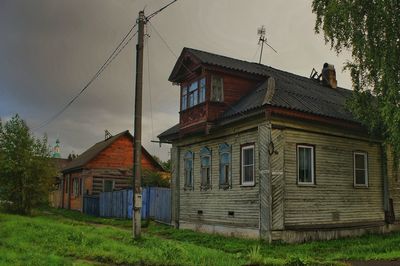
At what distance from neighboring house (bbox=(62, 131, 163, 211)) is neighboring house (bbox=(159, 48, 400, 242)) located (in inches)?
594

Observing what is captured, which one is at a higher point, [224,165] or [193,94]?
[193,94]

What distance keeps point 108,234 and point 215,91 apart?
736 cm

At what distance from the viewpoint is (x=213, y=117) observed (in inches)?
753

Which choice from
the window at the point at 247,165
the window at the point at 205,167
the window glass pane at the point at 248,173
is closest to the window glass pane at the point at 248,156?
the window at the point at 247,165

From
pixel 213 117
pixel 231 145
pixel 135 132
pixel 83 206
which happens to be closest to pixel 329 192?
pixel 231 145

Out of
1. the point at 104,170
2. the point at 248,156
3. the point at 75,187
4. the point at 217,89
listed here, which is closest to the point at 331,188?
the point at 248,156

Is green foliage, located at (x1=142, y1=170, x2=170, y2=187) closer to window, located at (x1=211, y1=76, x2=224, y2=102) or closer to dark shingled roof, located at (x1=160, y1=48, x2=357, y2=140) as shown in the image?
dark shingled roof, located at (x1=160, y1=48, x2=357, y2=140)

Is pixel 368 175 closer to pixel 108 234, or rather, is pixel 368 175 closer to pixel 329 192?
pixel 329 192

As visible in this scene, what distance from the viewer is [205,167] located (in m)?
20.8

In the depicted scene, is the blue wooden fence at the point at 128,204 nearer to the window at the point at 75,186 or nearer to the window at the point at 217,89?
the window at the point at 75,186

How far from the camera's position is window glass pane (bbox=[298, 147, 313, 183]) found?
17.6 metres

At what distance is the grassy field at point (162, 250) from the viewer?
11.2 metres

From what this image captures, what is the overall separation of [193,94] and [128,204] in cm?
1027

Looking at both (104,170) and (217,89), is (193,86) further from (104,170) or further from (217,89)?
(104,170)
